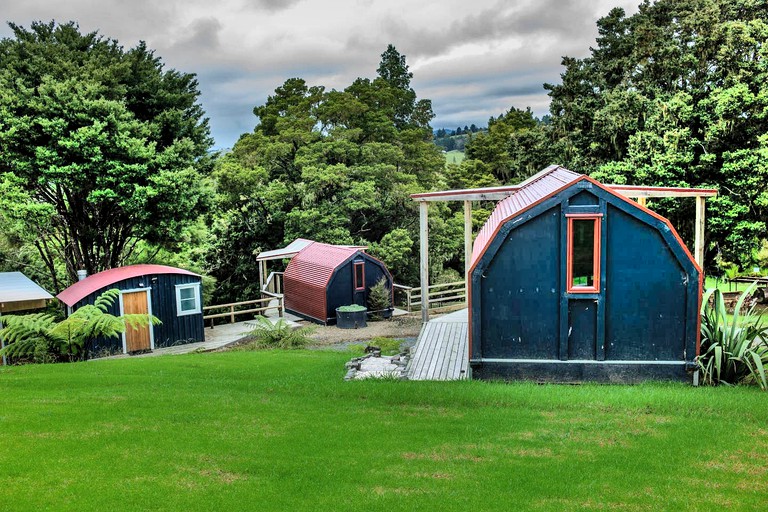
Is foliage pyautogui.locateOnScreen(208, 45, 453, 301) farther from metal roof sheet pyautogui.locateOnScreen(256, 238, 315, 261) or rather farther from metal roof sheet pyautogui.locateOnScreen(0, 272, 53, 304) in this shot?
metal roof sheet pyautogui.locateOnScreen(0, 272, 53, 304)

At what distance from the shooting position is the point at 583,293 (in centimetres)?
1036

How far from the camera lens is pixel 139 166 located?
1888 centimetres

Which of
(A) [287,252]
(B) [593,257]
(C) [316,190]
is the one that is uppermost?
(C) [316,190]

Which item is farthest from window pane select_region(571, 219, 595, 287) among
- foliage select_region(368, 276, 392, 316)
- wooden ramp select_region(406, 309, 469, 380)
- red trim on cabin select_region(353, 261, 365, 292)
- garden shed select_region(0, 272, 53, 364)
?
garden shed select_region(0, 272, 53, 364)

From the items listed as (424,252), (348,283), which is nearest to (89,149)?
(348,283)

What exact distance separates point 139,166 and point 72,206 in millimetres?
3786

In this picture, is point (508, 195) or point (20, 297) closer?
point (508, 195)

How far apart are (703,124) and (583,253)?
13.2 m

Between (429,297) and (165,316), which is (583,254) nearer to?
(165,316)

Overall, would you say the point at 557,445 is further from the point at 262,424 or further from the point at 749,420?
the point at 262,424

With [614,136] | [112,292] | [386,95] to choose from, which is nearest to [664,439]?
[112,292]

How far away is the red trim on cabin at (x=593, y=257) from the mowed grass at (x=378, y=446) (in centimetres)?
174

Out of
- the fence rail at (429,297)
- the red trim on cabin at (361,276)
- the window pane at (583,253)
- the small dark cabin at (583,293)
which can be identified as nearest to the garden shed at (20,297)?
the red trim on cabin at (361,276)

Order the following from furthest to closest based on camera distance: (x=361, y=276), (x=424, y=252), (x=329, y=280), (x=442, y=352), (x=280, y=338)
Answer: (x=361, y=276) → (x=329, y=280) → (x=280, y=338) → (x=424, y=252) → (x=442, y=352)
